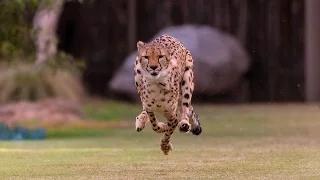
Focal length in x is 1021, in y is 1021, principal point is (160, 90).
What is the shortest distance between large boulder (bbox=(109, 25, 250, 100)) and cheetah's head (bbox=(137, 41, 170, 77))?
11373mm

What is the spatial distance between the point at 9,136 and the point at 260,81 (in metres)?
8.62

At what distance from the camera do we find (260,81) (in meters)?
20.7

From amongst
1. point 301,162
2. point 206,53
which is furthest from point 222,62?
point 301,162

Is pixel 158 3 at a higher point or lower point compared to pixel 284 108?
higher

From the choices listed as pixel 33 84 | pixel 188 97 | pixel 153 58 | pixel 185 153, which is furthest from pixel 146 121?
pixel 33 84

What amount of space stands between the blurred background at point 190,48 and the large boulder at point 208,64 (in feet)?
0.06

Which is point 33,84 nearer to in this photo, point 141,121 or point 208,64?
point 208,64

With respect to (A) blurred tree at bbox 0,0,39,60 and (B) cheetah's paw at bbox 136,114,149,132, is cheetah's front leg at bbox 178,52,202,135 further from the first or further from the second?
(A) blurred tree at bbox 0,0,39,60

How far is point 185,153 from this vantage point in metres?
10.2

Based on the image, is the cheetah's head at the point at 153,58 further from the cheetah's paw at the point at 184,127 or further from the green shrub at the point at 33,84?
the green shrub at the point at 33,84

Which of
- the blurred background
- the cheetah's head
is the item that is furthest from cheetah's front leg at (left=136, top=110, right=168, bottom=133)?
the blurred background

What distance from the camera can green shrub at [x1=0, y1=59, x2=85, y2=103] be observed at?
1834 cm

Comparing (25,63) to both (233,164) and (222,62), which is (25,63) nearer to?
(222,62)

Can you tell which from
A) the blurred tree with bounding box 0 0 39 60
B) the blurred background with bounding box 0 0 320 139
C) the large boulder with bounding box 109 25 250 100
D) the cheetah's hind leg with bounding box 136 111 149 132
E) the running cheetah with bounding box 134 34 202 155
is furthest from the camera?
the large boulder with bounding box 109 25 250 100
